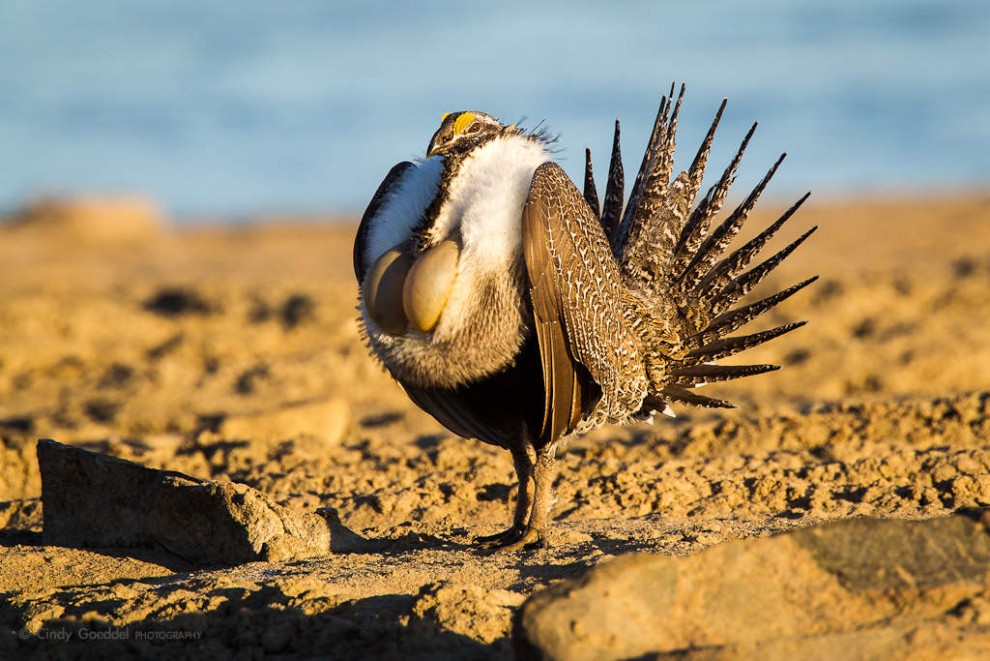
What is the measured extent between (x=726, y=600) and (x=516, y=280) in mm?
1311

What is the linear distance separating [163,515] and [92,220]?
23390mm

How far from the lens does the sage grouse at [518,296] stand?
3.35m

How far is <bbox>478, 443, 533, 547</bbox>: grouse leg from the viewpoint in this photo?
3.76 m

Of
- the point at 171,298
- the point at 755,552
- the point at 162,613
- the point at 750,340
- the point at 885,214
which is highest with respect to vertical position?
the point at 885,214

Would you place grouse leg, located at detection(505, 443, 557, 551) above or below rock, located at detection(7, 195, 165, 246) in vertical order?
below

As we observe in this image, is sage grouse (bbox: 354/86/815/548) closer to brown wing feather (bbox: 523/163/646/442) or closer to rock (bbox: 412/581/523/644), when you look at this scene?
brown wing feather (bbox: 523/163/646/442)

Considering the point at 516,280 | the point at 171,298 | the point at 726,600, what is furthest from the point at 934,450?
the point at 171,298

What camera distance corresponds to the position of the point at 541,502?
3.79 meters

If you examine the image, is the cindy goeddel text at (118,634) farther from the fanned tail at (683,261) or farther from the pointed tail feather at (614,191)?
the pointed tail feather at (614,191)

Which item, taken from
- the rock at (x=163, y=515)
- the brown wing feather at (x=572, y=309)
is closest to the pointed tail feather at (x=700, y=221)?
the brown wing feather at (x=572, y=309)

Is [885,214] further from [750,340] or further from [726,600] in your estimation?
[726,600]

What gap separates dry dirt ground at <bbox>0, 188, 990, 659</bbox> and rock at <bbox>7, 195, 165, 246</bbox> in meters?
13.6

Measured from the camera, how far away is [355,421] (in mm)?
6848

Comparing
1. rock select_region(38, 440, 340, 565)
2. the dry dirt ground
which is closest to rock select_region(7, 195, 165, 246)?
the dry dirt ground
